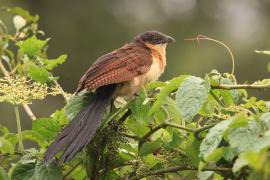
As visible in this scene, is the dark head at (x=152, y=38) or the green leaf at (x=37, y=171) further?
the dark head at (x=152, y=38)

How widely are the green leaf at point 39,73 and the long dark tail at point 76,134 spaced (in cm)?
15

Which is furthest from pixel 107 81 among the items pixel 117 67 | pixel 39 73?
pixel 39 73

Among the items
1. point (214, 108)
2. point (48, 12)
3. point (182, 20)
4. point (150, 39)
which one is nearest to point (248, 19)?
point (182, 20)

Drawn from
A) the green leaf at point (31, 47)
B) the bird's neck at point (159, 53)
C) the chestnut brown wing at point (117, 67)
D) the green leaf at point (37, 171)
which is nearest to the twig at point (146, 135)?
the green leaf at point (37, 171)

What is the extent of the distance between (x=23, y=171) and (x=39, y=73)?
35 centimetres

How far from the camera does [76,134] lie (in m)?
2.07

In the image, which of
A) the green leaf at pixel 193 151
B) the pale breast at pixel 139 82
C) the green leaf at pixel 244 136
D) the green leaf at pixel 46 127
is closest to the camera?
the green leaf at pixel 244 136

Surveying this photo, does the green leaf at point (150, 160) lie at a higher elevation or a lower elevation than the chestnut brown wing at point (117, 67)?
lower

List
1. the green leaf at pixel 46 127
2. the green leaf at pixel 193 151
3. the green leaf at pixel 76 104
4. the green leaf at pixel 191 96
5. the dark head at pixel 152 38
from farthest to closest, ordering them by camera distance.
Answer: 1. the dark head at pixel 152 38
2. the green leaf at pixel 76 104
3. the green leaf at pixel 46 127
4. the green leaf at pixel 193 151
5. the green leaf at pixel 191 96

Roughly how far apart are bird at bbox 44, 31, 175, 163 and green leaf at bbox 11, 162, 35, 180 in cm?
8

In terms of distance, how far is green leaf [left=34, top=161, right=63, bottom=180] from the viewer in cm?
201

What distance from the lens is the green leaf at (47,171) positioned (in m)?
2.01

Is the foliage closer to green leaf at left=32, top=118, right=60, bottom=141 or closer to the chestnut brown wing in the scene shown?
green leaf at left=32, top=118, right=60, bottom=141

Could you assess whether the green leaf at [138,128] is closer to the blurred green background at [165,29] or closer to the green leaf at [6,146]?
the green leaf at [6,146]
